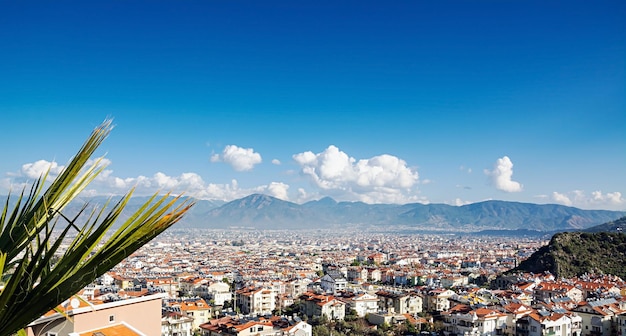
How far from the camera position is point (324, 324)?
20.6m

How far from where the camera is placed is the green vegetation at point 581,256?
109 feet

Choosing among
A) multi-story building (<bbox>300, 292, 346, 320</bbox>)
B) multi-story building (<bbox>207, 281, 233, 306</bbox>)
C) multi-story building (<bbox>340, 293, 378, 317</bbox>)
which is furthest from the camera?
multi-story building (<bbox>207, 281, 233, 306</bbox>)

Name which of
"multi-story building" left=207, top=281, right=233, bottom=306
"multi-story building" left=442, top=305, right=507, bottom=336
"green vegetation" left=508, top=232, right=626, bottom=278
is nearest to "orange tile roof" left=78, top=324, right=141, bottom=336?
"multi-story building" left=442, top=305, right=507, bottom=336

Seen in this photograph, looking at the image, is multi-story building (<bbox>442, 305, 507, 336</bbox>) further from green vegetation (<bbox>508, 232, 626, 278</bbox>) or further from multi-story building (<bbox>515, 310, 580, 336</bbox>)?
green vegetation (<bbox>508, 232, 626, 278</bbox>)

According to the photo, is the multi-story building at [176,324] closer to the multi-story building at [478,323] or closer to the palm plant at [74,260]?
the multi-story building at [478,323]

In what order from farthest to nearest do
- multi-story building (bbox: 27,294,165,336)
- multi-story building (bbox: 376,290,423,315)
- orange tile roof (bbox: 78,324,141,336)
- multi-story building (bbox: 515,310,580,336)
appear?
multi-story building (bbox: 376,290,423,315)
multi-story building (bbox: 515,310,580,336)
orange tile roof (bbox: 78,324,141,336)
multi-story building (bbox: 27,294,165,336)

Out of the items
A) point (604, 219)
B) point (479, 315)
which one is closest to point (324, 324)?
point (479, 315)

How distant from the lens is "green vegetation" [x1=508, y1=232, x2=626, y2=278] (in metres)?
33.2

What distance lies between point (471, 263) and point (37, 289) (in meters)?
49.9

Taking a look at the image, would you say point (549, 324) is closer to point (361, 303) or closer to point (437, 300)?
point (437, 300)

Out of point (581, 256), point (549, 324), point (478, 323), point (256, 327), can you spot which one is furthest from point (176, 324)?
point (581, 256)

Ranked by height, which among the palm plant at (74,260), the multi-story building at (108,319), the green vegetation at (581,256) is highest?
the palm plant at (74,260)

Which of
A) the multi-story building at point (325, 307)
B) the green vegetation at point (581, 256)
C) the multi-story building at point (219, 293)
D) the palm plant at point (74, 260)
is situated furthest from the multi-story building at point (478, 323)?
the palm plant at point (74, 260)

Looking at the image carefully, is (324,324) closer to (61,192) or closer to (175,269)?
(61,192)
